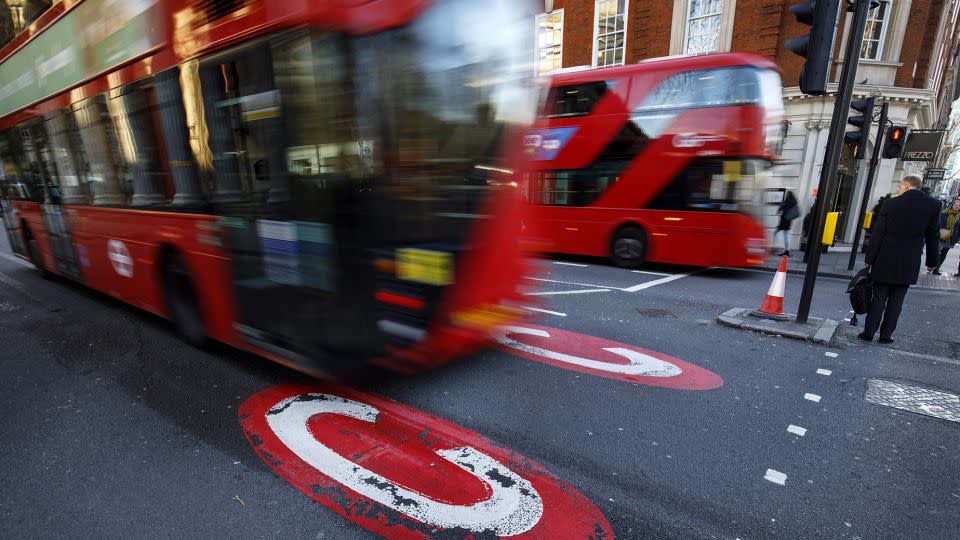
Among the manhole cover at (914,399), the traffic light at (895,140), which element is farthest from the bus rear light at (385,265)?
the traffic light at (895,140)

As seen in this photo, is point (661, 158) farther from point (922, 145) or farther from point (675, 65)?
point (922, 145)

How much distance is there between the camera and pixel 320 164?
305 centimetres

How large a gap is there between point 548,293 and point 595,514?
17.3ft

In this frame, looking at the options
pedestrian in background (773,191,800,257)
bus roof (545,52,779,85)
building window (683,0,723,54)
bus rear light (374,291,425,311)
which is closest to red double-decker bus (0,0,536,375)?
bus rear light (374,291,425,311)

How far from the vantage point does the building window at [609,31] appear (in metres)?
18.1

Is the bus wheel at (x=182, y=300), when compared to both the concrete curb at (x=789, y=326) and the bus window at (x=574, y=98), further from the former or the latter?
the bus window at (x=574, y=98)

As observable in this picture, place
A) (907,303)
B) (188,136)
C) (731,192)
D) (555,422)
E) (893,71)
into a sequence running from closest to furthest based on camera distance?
(555,422) < (188,136) < (907,303) < (731,192) < (893,71)

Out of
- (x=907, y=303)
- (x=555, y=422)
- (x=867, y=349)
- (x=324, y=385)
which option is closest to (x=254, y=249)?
(x=324, y=385)

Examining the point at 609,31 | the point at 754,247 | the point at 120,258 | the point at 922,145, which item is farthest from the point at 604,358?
the point at 609,31

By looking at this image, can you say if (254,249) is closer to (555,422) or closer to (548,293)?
(555,422)

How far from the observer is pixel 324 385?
13.5ft

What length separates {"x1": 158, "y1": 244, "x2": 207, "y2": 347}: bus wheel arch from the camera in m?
4.52

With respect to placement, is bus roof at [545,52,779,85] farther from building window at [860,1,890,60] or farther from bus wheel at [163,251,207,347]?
building window at [860,1,890,60]

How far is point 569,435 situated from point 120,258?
5.62 meters
